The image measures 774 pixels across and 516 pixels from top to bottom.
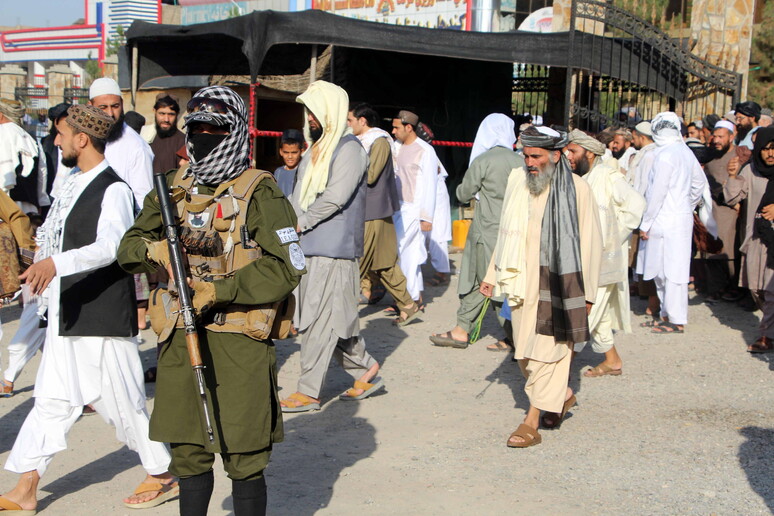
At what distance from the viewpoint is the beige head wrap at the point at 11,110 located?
8.12 metres

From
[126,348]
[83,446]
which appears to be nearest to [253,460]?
[126,348]

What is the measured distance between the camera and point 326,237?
5.62 meters

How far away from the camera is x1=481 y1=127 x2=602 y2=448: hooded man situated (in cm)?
498

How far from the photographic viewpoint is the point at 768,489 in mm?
4527

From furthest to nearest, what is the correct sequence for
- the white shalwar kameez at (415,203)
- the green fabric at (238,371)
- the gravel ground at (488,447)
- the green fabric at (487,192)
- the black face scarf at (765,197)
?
the white shalwar kameez at (415,203)
the black face scarf at (765,197)
the green fabric at (487,192)
the gravel ground at (488,447)
the green fabric at (238,371)

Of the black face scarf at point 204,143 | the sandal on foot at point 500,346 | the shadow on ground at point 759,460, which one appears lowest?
the shadow on ground at point 759,460

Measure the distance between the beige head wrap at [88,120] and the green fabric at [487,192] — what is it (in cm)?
348

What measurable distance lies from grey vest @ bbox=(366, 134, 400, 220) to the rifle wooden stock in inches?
189

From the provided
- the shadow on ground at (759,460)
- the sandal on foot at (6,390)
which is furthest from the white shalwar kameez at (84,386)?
the shadow on ground at (759,460)

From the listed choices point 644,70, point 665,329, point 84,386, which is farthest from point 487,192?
point 644,70

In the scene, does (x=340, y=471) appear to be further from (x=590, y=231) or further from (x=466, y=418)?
(x=590, y=231)

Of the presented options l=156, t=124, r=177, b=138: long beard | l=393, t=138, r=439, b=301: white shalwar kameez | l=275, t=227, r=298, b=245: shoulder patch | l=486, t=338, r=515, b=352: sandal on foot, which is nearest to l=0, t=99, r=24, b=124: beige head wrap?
l=156, t=124, r=177, b=138: long beard

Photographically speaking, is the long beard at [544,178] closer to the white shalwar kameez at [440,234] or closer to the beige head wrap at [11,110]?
the white shalwar kameez at [440,234]

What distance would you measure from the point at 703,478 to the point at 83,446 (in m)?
3.43
